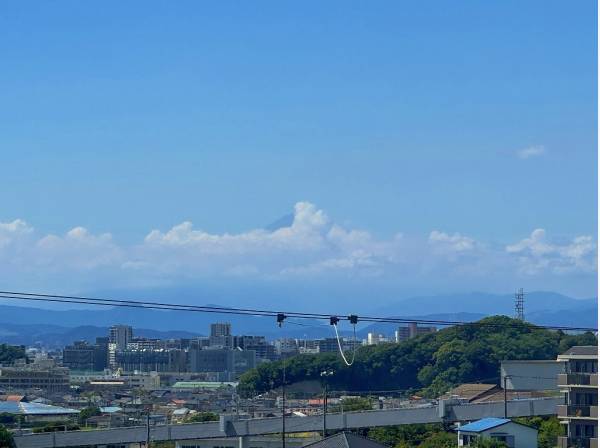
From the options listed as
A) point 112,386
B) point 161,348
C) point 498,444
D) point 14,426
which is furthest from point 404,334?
point 498,444

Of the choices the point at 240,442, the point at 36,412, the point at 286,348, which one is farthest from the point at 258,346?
the point at 240,442

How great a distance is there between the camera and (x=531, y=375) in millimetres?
47594

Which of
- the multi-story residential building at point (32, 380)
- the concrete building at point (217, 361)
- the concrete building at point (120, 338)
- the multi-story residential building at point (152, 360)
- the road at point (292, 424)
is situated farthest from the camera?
the concrete building at point (120, 338)

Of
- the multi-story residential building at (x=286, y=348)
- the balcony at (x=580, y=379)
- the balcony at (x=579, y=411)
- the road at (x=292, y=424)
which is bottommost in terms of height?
the road at (x=292, y=424)

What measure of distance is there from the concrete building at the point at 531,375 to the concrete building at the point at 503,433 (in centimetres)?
2048

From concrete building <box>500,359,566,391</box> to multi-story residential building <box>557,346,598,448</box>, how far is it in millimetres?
20658

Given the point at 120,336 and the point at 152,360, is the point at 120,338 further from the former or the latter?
the point at 152,360

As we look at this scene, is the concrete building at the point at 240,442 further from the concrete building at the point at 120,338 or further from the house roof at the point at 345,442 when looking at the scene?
the concrete building at the point at 120,338

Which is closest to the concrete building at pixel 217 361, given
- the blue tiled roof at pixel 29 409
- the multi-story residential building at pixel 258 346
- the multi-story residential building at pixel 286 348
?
the multi-story residential building at pixel 258 346

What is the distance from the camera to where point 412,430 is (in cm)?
3497

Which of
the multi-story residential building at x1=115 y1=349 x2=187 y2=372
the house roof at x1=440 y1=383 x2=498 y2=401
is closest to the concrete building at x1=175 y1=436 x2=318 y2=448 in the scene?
the house roof at x1=440 y1=383 x2=498 y2=401

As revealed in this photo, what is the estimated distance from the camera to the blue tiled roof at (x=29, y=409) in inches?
1854

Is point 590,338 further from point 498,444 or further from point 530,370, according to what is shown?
point 498,444

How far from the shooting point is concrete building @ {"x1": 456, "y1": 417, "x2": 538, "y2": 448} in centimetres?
2512
